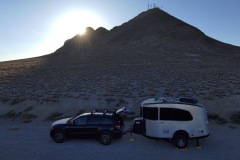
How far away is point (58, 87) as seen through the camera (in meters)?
36.1

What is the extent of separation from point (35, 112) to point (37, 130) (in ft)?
19.9

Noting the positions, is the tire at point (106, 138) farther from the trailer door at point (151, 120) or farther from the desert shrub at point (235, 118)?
the desert shrub at point (235, 118)

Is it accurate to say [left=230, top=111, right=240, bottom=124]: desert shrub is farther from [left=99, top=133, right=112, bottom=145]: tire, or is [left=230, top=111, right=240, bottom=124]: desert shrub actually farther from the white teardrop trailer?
[left=99, top=133, right=112, bottom=145]: tire

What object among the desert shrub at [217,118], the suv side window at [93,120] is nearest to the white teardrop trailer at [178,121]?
the suv side window at [93,120]

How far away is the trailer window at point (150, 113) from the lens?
1532cm

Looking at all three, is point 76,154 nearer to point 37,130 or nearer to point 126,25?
point 37,130

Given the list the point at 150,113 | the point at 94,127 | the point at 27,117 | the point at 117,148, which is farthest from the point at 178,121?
the point at 27,117

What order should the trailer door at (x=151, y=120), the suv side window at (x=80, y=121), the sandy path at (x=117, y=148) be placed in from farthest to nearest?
the suv side window at (x=80, y=121)
the trailer door at (x=151, y=120)
the sandy path at (x=117, y=148)

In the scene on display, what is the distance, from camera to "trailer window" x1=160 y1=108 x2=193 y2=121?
1496 centimetres

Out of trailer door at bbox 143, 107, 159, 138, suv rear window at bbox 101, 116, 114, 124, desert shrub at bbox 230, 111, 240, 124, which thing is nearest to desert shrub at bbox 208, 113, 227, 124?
desert shrub at bbox 230, 111, 240, 124

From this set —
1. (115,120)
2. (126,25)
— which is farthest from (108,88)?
(126,25)

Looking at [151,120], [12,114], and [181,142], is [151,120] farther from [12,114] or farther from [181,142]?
[12,114]

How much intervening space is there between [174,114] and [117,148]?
368cm

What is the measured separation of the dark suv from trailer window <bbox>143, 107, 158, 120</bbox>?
65.2 inches
